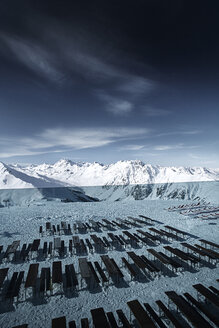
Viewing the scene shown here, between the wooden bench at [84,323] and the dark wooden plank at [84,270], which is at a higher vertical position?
the dark wooden plank at [84,270]

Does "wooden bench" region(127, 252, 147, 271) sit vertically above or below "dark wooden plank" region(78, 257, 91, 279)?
above

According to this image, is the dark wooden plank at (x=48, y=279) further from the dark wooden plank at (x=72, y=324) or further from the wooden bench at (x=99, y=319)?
the wooden bench at (x=99, y=319)

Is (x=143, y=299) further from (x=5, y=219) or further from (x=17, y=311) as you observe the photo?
(x=5, y=219)

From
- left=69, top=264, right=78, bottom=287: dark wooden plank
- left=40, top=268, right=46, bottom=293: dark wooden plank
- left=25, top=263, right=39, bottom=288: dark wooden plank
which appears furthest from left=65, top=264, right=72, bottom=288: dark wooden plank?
left=25, top=263, right=39, bottom=288: dark wooden plank

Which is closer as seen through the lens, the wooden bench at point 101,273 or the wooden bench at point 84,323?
the wooden bench at point 84,323

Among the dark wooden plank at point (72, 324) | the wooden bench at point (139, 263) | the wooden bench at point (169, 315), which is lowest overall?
the dark wooden plank at point (72, 324)

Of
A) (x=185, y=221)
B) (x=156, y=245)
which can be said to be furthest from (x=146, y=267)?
(x=185, y=221)

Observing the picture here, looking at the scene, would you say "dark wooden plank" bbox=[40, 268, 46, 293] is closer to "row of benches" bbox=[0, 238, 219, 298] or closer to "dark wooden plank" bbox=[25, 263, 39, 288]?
"row of benches" bbox=[0, 238, 219, 298]

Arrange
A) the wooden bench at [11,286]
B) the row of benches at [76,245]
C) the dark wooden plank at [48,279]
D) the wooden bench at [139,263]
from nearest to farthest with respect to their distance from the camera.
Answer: the wooden bench at [11,286]
the dark wooden plank at [48,279]
the wooden bench at [139,263]
the row of benches at [76,245]

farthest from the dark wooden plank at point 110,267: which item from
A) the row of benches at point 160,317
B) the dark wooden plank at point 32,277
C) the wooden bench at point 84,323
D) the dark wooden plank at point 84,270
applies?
the dark wooden plank at point 32,277
